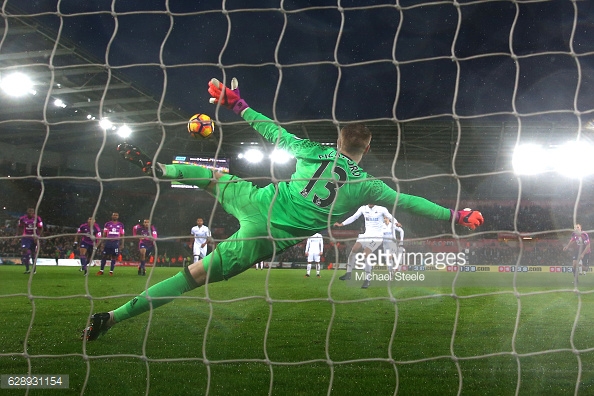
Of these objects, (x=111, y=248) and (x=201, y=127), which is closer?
(x=201, y=127)

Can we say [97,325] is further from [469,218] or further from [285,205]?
[469,218]

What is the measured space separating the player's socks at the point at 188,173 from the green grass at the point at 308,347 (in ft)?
2.15

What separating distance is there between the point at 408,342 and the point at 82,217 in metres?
22.0

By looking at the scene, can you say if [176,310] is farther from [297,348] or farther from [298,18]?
[298,18]

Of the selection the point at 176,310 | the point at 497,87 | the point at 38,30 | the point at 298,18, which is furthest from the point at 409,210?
the point at 497,87

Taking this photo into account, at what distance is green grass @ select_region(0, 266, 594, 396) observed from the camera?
8.30ft

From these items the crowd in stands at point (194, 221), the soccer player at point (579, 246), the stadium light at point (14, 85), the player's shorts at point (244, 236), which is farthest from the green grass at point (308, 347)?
the crowd in stands at point (194, 221)

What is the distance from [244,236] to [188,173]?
20.2 inches

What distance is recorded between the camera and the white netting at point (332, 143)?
2.62m

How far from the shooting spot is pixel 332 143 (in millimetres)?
13078

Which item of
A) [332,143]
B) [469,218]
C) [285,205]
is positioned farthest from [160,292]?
[332,143]

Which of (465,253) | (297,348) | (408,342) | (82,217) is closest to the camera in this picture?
(297,348)

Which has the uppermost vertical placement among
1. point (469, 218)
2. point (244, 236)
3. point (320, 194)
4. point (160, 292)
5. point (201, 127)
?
point (201, 127)

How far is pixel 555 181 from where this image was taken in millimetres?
23359
